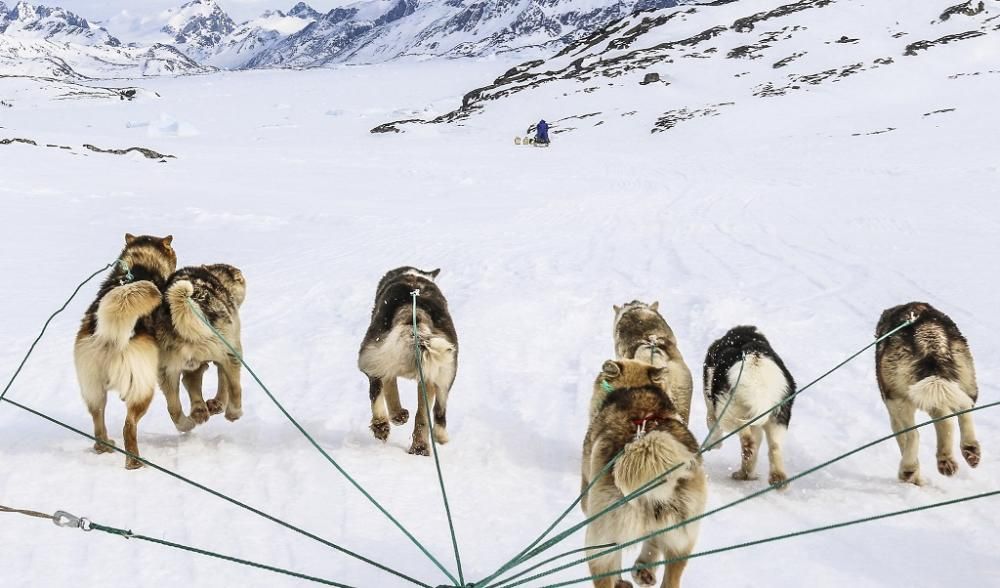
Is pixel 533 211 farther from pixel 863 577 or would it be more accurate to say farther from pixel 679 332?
pixel 863 577

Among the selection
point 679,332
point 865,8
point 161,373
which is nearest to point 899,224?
point 679,332

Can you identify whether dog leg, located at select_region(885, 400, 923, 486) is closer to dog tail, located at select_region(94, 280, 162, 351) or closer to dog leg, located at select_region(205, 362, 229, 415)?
dog leg, located at select_region(205, 362, 229, 415)

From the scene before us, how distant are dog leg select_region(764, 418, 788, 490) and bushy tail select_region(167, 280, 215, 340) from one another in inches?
140

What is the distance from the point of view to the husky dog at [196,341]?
438 cm

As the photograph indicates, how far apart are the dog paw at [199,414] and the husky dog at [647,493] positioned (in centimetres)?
274

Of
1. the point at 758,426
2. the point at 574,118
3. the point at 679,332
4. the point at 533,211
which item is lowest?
the point at 574,118

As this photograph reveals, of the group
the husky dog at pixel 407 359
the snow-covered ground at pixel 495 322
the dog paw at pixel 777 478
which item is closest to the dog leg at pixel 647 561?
the snow-covered ground at pixel 495 322

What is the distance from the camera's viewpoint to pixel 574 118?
41.2 meters

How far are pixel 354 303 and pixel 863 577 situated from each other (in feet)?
22.5

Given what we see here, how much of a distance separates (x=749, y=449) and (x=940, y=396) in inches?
42.7

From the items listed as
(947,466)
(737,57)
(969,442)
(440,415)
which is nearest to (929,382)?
(969,442)

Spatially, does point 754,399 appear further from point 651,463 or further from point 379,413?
point 379,413

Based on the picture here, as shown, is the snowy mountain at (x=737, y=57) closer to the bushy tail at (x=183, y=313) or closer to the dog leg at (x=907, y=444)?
the dog leg at (x=907, y=444)

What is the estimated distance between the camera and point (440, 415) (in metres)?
4.80
